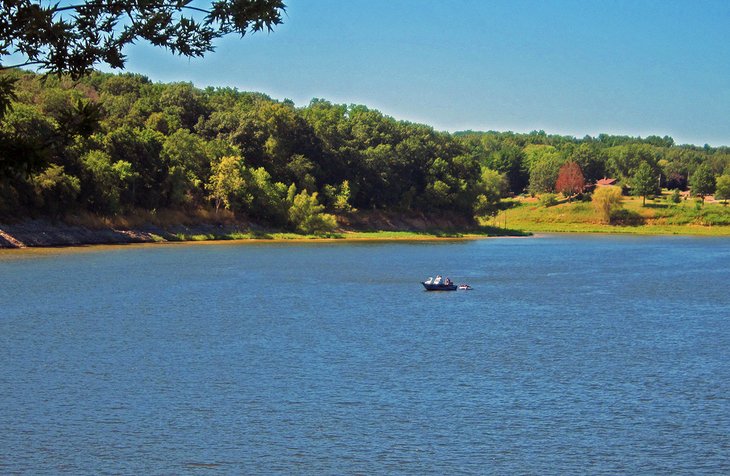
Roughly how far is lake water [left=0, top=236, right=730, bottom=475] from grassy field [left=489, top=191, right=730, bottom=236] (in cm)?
10975

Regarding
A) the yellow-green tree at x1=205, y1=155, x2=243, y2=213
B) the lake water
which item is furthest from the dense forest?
the lake water

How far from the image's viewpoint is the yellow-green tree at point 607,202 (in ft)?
616

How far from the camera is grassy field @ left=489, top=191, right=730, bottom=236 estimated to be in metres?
178

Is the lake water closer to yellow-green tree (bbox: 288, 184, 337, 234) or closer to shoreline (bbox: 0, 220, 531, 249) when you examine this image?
shoreline (bbox: 0, 220, 531, 249)

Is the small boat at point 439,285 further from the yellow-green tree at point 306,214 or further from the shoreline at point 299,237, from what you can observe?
the yellow-green tree at point 306,214


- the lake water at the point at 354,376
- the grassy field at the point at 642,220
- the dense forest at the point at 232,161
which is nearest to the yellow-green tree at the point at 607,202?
the grassy field at the point at 642,220

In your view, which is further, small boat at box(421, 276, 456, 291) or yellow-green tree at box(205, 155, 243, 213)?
yellow-green tree at box(205, 155, 243, 213)

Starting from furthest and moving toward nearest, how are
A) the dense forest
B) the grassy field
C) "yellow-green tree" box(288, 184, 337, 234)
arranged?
the grassy field
"yellow-green tree" box(288, 184, 337, 234)
the dense forest

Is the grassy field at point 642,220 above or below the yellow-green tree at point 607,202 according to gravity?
below

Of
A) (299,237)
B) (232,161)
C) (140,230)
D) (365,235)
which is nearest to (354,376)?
(140,230)

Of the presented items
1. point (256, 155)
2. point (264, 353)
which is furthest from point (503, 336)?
point (256, 155)

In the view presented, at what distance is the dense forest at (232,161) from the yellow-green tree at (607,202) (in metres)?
29.6

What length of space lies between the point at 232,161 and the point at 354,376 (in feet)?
303

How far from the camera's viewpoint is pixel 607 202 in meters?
188
